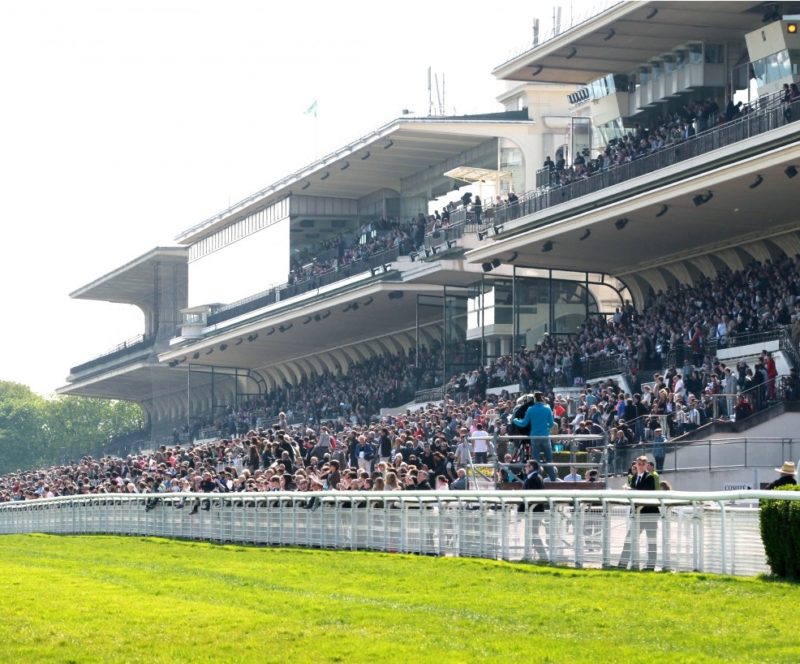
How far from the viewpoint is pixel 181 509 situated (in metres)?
33.1

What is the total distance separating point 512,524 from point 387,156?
4105 centimetres

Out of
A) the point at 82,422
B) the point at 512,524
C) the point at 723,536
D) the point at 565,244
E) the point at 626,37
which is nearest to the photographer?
the point at 723,536

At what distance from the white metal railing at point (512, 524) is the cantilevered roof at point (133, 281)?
5576cm

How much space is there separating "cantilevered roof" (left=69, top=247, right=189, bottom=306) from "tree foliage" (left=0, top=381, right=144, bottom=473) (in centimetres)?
3559

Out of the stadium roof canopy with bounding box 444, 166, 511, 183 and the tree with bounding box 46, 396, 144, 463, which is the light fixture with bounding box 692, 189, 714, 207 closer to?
the stadium roof canopy with bounding box 444, 166, 511, 183

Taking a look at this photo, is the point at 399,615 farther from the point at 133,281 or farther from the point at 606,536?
the point at 133,281

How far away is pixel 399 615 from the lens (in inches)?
566

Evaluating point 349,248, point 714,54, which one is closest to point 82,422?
point 349,248

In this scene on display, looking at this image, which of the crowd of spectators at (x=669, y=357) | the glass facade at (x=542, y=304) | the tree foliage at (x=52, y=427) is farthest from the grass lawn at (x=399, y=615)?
the tree foliage at (x=52, y=427)

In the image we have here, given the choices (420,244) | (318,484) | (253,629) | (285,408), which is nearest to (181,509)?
(318,484)

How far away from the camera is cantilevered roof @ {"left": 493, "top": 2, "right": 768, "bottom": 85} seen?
132 ft

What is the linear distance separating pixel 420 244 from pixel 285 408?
1384 centimetres

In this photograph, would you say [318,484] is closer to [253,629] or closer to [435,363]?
[253,629]

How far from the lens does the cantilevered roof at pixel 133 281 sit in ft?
287
